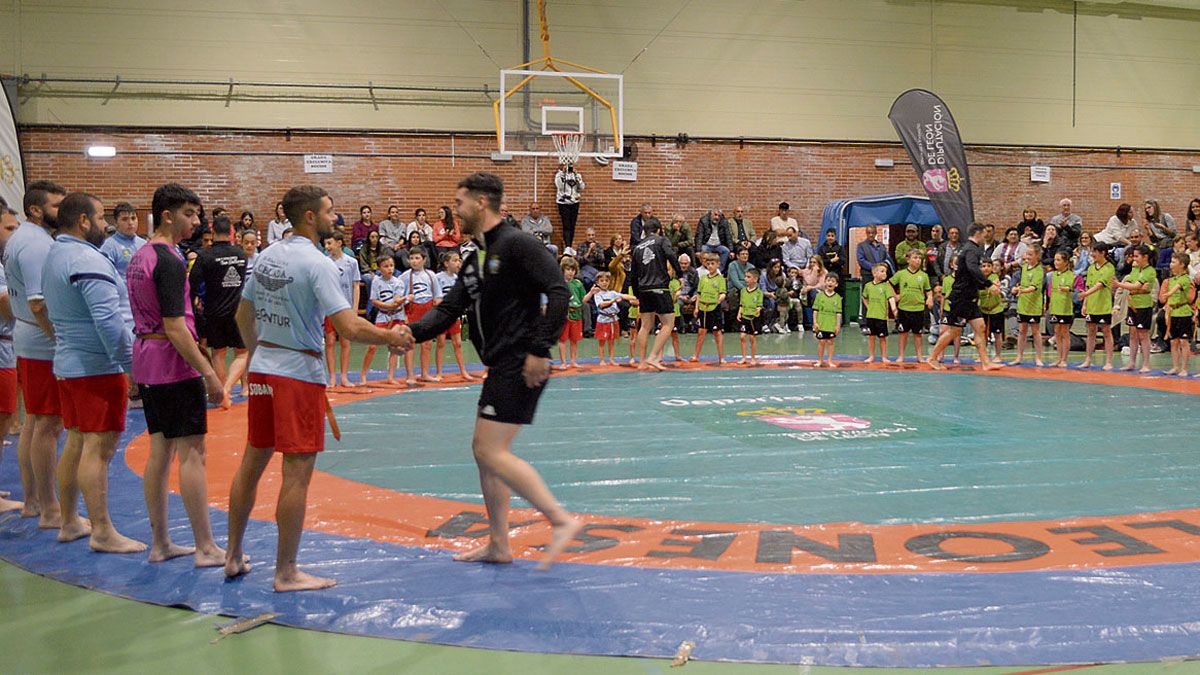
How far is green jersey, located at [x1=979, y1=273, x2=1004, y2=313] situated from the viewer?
13883 millimetres

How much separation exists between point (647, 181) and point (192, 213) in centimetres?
1699

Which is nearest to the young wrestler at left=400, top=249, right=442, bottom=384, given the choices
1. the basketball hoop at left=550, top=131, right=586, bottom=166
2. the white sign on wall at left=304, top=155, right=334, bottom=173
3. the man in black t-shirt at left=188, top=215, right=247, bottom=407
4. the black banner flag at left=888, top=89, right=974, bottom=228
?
the man in black t-shirt at left=188, top=215, right=247, bottom=407

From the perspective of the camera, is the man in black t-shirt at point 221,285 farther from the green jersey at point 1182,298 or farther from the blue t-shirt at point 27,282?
the green jersey at point 1182,298

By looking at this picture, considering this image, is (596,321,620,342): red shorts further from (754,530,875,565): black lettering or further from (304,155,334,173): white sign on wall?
(754,530,875,565): black lettering

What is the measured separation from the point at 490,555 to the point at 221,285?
18.7 feet

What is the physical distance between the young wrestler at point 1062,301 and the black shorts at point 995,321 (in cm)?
65

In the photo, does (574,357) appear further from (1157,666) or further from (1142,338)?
(1157,666)

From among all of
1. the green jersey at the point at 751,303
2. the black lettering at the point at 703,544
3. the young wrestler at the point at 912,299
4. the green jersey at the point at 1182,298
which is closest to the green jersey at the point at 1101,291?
the green jersey at the point at 1182,298

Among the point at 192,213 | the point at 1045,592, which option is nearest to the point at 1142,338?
the point at 1045,592

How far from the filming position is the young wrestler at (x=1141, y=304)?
12.6 metres

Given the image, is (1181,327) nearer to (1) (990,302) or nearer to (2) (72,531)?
(1) (990,302)

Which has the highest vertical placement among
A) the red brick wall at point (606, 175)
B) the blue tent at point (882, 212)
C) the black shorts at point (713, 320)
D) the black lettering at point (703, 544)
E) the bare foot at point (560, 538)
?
the red brick wall at point (606, 175)

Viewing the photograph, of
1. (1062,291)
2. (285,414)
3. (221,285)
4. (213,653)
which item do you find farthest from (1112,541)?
(1062,291)

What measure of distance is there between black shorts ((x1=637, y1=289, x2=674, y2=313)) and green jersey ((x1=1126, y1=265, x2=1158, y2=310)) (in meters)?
5.75
